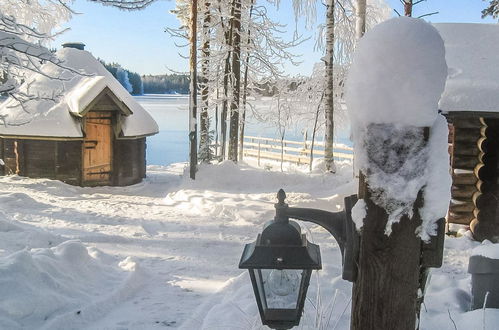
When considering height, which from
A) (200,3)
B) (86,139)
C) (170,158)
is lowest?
(170,158)

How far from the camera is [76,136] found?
13.7 meters

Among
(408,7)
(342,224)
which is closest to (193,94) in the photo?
(408,7)

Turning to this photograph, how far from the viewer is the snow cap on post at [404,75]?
1.31m

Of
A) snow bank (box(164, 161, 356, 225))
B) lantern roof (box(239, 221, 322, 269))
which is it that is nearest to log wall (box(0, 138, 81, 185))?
snow bank (box(164, 161, 356, 225))

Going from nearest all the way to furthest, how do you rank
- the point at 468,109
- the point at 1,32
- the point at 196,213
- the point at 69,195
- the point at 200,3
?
the point at 1,32, the point at 468,109, the point at 196,213, the point at 69,195, the point at 200,3

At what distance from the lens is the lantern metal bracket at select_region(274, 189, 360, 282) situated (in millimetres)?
1513

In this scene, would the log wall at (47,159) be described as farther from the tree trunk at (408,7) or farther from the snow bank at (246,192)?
the tree trunk at (408,7)

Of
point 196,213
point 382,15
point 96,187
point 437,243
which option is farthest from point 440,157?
point 382,15

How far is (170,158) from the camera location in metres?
31.2

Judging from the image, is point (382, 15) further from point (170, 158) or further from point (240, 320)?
point (240, 320)

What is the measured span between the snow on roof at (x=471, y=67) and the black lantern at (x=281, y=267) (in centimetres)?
619

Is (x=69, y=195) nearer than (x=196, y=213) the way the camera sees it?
No

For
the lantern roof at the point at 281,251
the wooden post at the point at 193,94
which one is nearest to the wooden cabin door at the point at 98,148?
the wooden post at the point at 193,94

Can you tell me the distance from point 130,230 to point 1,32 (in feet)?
14.7
